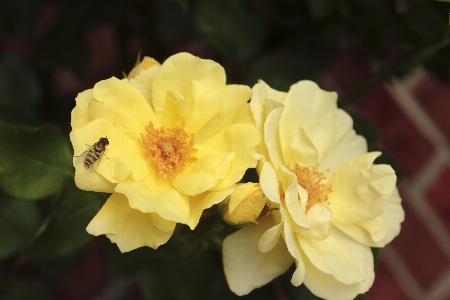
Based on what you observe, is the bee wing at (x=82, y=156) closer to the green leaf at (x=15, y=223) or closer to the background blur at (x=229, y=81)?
the background blur at (x=229, y=81)

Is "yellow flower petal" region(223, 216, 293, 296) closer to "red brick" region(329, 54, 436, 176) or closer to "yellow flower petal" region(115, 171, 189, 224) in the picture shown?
"yellow flower petal" region(115, 171, 189, 224)

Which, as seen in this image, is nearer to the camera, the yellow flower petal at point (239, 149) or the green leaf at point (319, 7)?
the yellow flower petal at point (239, 149)

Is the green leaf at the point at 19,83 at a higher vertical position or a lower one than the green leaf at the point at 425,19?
lower

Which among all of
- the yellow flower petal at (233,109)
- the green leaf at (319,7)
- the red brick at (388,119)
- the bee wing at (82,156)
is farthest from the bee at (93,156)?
the red brick at (388,119)

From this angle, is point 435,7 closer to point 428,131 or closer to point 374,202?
point 374,202

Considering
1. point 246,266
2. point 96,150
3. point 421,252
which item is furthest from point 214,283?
point 421,252

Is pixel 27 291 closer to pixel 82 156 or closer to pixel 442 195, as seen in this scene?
pixel 82 156
